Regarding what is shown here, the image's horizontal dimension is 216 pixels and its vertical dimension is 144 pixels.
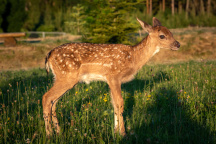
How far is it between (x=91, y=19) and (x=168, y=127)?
952cm

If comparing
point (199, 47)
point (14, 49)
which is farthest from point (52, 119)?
point (199, 47)

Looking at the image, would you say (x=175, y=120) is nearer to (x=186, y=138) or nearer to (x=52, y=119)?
(x=186, y=138)

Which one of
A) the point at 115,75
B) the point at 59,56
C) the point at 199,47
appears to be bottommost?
the point at 199,47

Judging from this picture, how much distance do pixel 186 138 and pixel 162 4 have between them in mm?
41875

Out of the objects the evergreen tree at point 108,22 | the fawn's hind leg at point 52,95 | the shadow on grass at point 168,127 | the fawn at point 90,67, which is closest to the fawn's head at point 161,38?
the fawn at point 90,67

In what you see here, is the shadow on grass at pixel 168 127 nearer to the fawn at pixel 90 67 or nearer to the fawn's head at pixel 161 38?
the fawn at pixel 90 67

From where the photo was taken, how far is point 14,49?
15.9 meters

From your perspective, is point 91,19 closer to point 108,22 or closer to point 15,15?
point 108,22

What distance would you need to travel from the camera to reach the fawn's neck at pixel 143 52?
5.88m

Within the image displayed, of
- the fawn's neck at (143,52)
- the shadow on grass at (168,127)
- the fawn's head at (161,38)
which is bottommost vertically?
the shadow on grass at (168,127)

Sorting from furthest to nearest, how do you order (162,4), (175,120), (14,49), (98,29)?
1. (162,4)
2. (14,49)
3. (98,29)
4. (175,120)

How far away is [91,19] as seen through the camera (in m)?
13.3

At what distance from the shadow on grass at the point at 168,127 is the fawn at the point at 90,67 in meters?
0.57

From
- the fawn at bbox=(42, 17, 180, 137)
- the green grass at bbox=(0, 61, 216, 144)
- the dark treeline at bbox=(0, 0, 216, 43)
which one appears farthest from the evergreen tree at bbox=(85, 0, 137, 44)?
the fawn at bbox=(42, 17, 180, 137)
